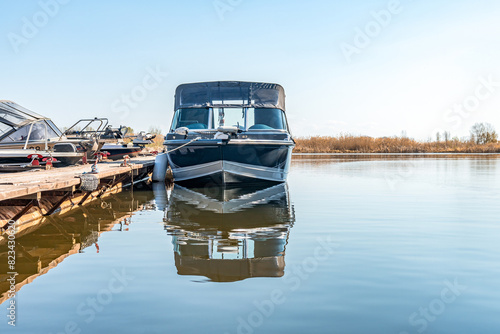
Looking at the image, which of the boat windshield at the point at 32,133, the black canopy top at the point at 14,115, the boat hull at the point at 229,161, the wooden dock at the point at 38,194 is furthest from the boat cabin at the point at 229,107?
the black canopy top at the point at 14,115

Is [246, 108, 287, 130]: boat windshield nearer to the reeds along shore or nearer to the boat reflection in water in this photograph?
the boat reflection in water

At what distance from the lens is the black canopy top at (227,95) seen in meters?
14.5

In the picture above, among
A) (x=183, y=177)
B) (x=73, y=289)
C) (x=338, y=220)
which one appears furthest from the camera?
(x=183, y=177)

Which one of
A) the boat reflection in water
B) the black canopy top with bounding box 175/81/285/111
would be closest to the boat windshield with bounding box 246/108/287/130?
the black canopy top with bounding box 175/81/285/111

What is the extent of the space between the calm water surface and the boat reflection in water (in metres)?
0.03

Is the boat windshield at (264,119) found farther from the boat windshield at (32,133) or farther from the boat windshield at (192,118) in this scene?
the boat windshield at (32,133)

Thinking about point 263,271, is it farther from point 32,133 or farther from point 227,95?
point 32,133

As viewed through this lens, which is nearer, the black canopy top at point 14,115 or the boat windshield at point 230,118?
the black canopy top at point 14,115

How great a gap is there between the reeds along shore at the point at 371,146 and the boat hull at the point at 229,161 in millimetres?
30013

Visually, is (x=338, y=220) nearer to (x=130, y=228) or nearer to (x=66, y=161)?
(x=130, y=228)

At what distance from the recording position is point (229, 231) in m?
Answer: 8.07

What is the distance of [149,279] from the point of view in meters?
5.30

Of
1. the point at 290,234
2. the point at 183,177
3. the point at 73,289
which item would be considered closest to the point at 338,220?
the point at 290,234

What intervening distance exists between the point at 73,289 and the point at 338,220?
534 cm
